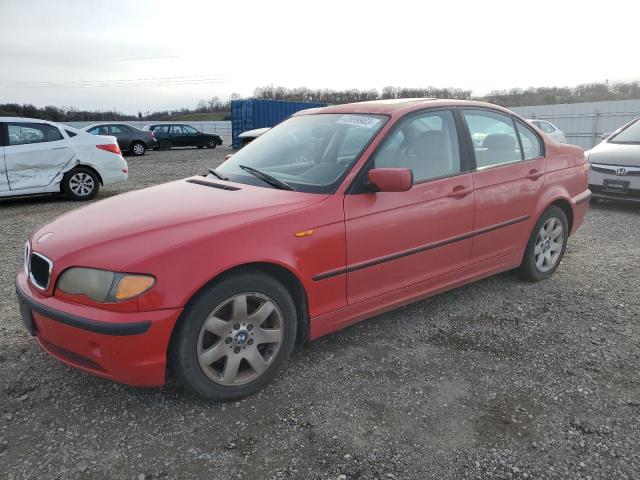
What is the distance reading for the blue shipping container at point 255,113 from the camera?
1026 inches

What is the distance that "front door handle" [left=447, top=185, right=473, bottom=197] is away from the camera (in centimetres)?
356

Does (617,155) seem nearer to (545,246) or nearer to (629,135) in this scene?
(629,135)

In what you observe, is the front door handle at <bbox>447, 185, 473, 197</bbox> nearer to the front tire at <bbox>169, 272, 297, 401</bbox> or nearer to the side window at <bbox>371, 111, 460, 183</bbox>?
the side window at <bbox>371, 111, 460, 183</bbox>

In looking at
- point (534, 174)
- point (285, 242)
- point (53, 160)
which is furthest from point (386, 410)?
point (53, 160)

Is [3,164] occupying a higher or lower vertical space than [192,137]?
lower

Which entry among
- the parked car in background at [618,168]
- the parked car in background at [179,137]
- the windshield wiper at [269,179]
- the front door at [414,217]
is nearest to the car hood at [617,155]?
the parked car in background at [618,168]

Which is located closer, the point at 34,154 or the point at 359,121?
the point at 359,121

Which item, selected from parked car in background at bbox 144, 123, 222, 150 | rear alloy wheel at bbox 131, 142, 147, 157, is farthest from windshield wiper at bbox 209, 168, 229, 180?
parked car in background at bbox 144, 123, 222, 150

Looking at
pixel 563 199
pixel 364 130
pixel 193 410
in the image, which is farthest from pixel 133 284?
pixel 563 199

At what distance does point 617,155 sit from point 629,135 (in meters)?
0.84

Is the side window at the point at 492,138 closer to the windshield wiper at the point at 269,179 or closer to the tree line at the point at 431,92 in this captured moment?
the windshield wiper at the point at 269,179

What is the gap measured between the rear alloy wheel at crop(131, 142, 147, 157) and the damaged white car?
13.0 m

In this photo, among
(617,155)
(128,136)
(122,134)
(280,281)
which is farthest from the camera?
(128,136)

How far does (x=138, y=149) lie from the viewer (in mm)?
21984
